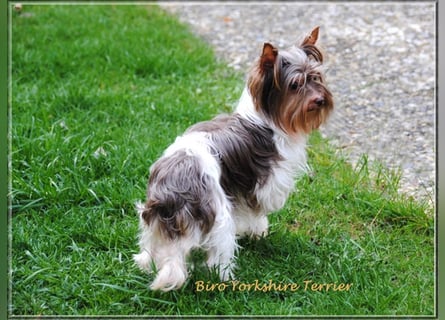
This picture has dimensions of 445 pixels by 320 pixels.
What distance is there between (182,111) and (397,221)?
2512mm

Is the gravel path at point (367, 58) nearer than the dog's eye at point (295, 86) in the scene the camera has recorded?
No

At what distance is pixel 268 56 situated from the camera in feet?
13.7

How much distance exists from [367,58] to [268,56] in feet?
13.0

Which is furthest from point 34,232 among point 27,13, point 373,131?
point 27,13

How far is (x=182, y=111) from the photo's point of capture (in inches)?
260

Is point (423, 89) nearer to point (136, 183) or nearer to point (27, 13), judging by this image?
point (136, 183)

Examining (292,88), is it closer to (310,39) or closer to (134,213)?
(310,39)

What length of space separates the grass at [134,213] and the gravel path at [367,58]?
0.38 meters

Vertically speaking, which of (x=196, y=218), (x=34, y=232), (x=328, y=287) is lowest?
(x=34, y=232)

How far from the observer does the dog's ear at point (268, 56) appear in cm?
411

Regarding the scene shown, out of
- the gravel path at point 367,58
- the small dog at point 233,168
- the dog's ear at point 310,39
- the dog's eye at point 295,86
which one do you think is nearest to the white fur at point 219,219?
the small dog at point 233,168

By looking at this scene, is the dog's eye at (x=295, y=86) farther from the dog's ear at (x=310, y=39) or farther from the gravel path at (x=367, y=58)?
the gravel path at (x=367, y=58)

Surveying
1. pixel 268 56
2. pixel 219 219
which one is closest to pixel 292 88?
pixel 268 56

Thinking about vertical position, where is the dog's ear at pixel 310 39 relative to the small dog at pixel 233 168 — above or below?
above
